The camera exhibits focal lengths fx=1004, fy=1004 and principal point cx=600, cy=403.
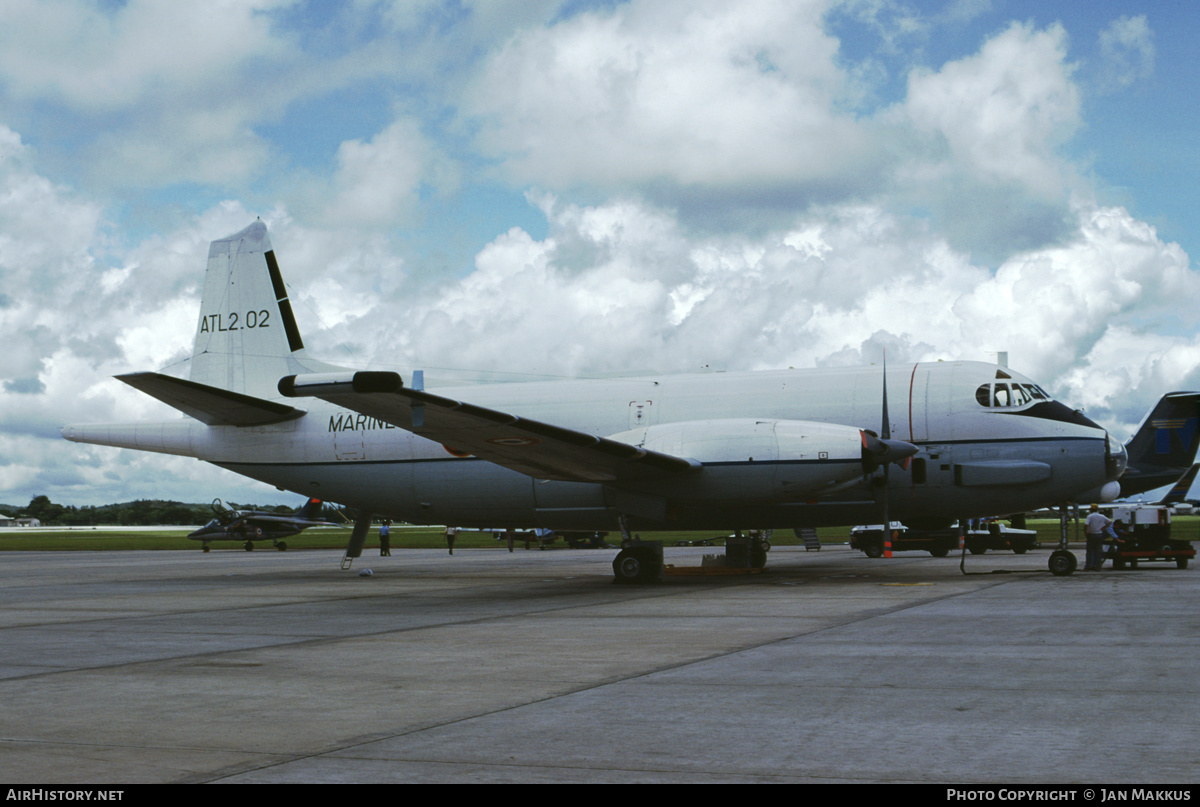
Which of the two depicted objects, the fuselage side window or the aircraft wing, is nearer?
the aircraft wing

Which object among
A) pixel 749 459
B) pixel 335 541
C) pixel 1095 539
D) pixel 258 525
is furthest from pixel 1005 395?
pixel 335 541

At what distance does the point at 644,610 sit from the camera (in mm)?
15359

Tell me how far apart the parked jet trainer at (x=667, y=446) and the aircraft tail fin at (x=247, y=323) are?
177 cm

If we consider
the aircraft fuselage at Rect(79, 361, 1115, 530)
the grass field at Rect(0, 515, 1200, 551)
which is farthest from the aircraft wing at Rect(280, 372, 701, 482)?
the grass field at Rect(0, 515, 1200, 551)

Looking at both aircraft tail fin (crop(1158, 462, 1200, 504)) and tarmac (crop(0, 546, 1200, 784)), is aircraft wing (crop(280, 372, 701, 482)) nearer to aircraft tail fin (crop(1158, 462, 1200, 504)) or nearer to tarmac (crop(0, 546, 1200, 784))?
tarmac (crop(0, 546, 1200, 784))

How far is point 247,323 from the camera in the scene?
1085 inches

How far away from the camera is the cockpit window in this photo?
2070 cm

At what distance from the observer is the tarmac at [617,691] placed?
5.77 meters

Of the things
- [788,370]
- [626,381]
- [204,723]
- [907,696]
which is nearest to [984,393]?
[788,370]

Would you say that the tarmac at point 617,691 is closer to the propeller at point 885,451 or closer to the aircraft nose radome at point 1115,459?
the propeller at point 885,451

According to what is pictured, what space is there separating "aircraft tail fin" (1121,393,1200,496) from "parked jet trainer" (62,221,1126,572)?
56.6 ft

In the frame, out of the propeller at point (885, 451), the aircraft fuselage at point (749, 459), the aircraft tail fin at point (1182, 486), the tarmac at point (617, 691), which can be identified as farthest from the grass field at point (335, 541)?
the tarmac at point (617, 691)

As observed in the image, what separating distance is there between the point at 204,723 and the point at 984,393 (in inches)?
689

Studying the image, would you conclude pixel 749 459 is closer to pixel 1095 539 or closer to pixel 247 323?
pixel 1095 539
